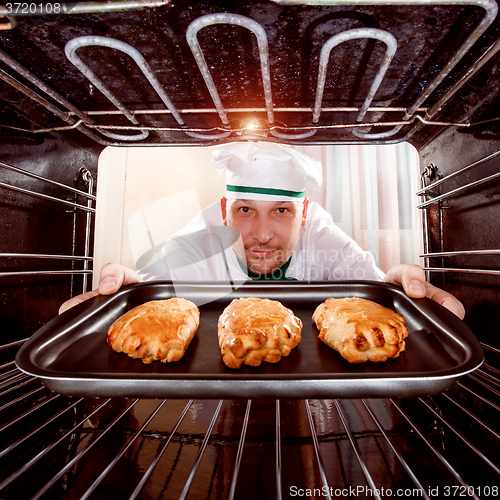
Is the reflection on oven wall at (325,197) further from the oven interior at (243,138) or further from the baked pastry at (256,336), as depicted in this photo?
the baked pastry at (256,336)

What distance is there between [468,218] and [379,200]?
2631 millimetres

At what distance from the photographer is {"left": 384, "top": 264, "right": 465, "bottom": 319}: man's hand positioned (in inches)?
36.5

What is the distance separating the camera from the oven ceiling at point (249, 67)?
0.56 m

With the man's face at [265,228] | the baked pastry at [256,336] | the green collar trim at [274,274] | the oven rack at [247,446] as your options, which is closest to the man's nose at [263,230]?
the man's face at [265,228]

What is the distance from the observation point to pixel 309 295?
4.05 feet

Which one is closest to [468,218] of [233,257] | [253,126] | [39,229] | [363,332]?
[363,332]

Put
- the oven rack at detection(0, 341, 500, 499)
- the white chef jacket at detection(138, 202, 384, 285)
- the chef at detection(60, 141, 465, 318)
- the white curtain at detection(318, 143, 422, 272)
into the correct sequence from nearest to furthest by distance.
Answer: the oven rack at detection(0, 341, 500, 499) → the chef at detection(60, 141, 465, 318) → the white chef jacket at detection(138, 202, 384, 285) → the white curtain at detection(318, 143, 422, 272)

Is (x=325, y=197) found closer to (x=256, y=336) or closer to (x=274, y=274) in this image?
(x=274, y=274)

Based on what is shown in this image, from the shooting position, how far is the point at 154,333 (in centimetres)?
85

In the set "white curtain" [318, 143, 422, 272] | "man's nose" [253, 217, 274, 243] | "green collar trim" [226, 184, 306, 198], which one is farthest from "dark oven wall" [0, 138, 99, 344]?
"white curtain" [318, 143, 422, 272]

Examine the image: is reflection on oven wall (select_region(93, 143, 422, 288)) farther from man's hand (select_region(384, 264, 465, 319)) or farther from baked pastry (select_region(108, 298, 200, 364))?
man's hand (select_region(384, 264, 465, 319))

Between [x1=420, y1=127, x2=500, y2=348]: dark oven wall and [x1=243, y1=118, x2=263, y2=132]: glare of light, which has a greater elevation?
[x1=243, y1=118, x2=263, y2=132]: glare of light

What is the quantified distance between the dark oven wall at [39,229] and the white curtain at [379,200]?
2.94 metres

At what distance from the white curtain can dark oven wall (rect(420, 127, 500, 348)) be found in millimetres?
2300
